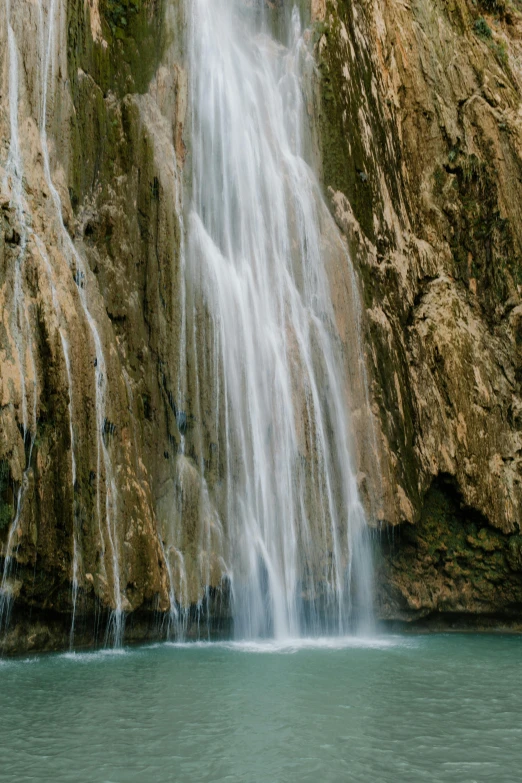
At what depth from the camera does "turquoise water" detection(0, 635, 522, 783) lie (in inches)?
255

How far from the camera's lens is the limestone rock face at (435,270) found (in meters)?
16.3

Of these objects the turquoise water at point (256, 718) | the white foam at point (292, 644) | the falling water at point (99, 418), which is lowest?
the turquoise water at point (256, 718)

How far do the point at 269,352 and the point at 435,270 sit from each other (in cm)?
544

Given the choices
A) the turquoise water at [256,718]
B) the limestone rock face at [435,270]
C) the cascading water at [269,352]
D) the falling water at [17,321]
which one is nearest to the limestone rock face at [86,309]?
the falling water at [17,321]

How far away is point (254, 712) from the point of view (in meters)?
8.26

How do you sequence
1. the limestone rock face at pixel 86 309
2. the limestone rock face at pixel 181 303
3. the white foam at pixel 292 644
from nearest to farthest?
1. the limestone rock face at pixel 86 309
2. the limestone rock face at pixel 181 303
3. the white foam at pixel 292 644

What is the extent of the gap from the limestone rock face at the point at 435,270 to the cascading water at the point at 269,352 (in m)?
1.04

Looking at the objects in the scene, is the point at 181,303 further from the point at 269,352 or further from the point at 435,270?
the point at 435,270

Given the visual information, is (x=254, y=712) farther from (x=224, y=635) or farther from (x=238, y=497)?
(x=238, y=497)

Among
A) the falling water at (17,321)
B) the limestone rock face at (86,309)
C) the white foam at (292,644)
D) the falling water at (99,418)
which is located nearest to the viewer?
the falling water at (17,321)

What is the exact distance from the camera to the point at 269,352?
15.2 m

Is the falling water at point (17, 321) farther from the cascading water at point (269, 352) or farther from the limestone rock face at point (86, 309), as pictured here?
A: the cascading water at point (269, 352)

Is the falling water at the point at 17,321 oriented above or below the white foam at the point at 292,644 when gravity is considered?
above

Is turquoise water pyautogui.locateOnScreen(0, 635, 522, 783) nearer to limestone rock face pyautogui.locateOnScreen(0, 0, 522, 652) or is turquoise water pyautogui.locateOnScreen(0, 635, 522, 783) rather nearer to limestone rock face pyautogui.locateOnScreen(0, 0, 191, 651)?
limestone rock face pyautogui.locateOnScreen(0, 0, 191, 651)
